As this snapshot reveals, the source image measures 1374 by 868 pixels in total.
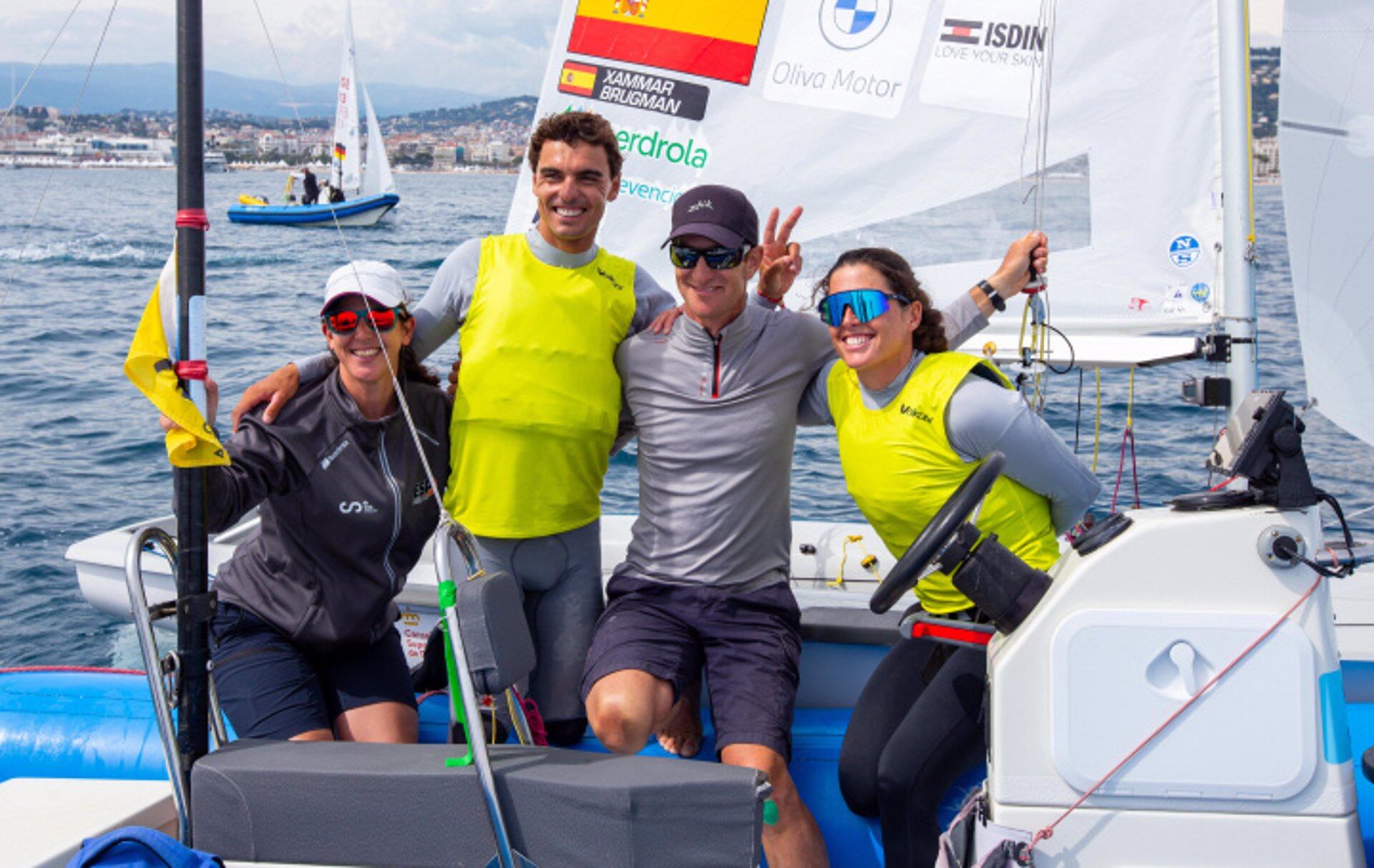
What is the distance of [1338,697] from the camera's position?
2061 mm

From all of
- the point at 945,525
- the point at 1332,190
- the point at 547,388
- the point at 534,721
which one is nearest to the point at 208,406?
the point at 547,388

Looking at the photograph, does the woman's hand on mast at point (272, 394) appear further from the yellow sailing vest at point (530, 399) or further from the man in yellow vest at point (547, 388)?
the yellow sailing vest at point (530, 399)

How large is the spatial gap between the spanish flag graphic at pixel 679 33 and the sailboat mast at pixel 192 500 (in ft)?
9.96

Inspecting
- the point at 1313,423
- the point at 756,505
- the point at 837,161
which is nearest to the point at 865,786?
the point at 756,505

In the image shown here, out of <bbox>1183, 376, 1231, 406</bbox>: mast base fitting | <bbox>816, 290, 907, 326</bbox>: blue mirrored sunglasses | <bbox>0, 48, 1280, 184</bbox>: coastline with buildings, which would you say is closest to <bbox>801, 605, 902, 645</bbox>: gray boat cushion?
<bbox>816, 290, 907, 326</bbox>: blue mirrored sunglasses

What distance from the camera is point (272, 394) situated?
9.38 feet

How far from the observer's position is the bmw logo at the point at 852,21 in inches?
198

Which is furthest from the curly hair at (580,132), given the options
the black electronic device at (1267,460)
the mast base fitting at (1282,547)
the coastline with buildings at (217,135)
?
the mast base fitting at (1282,547)

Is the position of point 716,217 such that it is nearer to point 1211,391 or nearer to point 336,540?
point 336,540

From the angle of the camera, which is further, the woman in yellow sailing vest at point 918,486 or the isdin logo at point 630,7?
the isdin logo at point 630,7

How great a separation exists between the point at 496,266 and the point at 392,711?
1.02 m

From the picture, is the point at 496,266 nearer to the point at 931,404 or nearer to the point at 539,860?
the point at 931,404

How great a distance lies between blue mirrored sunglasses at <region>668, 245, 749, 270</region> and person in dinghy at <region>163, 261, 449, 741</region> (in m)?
0.62

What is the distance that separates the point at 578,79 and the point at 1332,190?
114 inches
